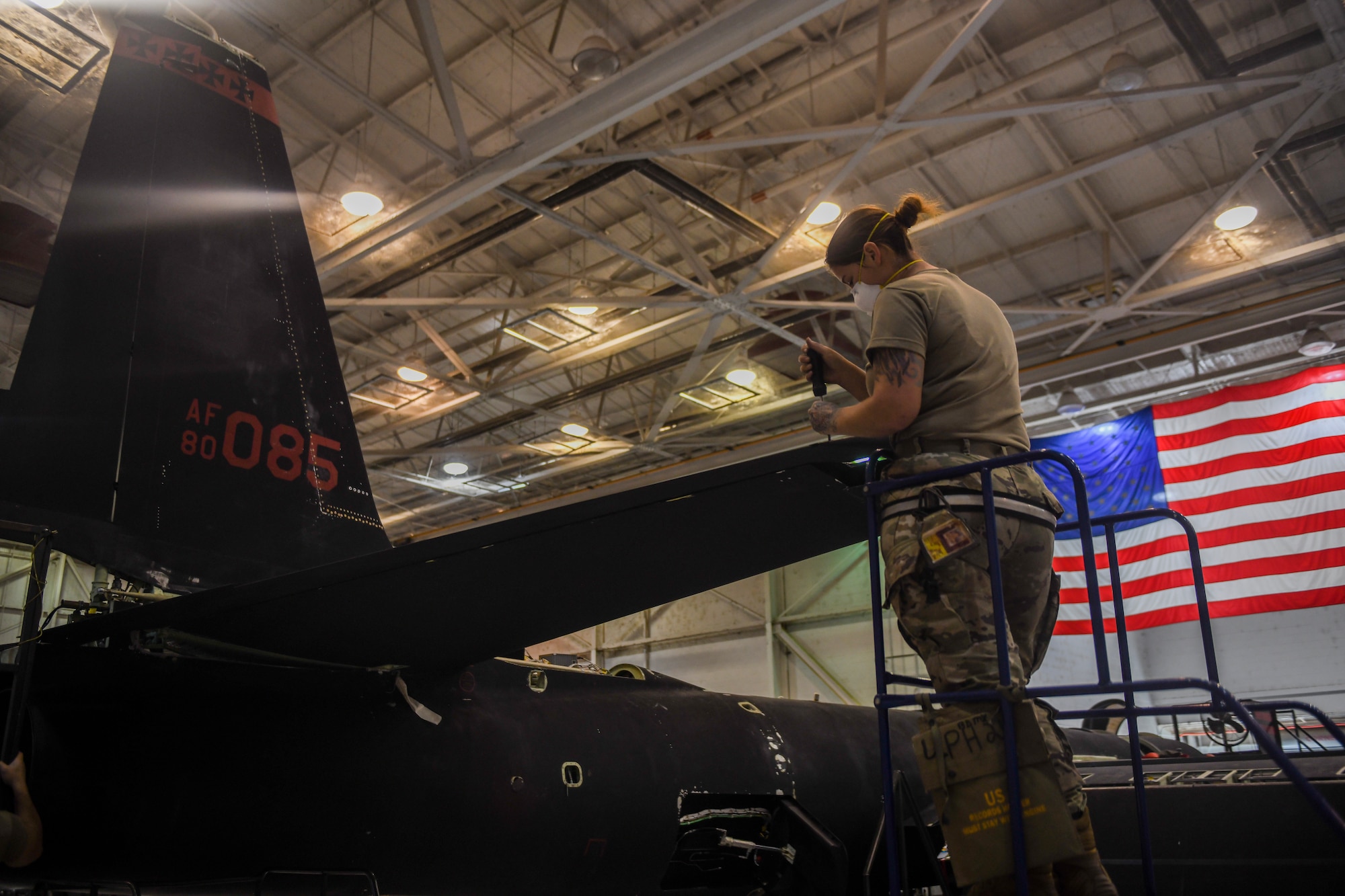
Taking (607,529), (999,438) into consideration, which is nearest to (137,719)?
(607,529)

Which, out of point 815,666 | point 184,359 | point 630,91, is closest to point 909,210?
point 184,359

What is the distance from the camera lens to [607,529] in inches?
101

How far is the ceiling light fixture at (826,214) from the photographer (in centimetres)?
1334

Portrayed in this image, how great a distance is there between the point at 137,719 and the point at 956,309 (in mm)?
2842

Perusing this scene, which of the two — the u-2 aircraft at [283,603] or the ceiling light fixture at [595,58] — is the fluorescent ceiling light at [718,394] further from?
the u-2 aircraft at [283,603]

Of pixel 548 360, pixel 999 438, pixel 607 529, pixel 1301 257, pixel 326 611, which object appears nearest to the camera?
pixel 607 529

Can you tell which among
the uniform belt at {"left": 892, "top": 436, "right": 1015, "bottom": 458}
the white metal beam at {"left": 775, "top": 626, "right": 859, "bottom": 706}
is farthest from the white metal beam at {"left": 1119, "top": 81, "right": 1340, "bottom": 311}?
the white metal beam at {"left": 775, "top": 626, "right": 859, "bottom": 706}

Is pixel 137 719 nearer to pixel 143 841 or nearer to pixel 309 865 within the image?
pixel 143 841

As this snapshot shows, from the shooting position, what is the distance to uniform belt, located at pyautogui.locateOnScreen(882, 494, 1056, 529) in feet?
9.18

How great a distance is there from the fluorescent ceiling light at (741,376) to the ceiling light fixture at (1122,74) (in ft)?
28.1

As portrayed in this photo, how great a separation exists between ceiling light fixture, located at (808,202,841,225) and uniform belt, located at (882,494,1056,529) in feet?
35.8

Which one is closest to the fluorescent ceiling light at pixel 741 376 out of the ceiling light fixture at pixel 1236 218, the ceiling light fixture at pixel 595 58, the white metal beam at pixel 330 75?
the white metal beam at pixel 330 75

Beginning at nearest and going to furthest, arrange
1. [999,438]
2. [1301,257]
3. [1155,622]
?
[999,438], [1301,257], [1155,622]

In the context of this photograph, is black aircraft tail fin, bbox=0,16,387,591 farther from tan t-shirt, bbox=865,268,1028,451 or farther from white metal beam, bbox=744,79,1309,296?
white metal beam, bbox=744,79,1309,296
